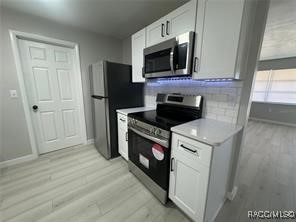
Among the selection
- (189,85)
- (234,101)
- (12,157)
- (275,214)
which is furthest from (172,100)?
(12,157)

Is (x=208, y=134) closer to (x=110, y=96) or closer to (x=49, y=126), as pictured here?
(x=110, y=96)

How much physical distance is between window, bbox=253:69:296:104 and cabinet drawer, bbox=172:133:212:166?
602 centimetres

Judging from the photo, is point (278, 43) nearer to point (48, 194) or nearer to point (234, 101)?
point (234, 101)

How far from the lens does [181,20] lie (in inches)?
57.2

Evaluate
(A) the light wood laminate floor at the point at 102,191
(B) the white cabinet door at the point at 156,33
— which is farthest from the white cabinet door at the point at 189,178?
(B) the white cabinet door at the point at 156,33

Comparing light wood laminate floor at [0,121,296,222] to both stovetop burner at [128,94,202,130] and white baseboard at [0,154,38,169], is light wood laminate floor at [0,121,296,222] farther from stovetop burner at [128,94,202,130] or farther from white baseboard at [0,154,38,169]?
stovetop burner at [128,94,202,130]

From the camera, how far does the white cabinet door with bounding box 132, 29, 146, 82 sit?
6.58 feet

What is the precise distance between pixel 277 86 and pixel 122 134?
6357 millimetres

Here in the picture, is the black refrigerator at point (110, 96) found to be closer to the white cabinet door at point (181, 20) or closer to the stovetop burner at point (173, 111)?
the stovetop burner at point (173, 111)

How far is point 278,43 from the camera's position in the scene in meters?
3.37

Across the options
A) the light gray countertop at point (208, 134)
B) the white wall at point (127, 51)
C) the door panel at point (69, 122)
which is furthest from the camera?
the white wall at point (127, 51)

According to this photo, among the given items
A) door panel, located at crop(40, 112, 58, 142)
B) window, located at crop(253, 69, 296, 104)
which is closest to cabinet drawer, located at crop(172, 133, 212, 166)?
door panel, located at crop(40, 112, 58, 142)

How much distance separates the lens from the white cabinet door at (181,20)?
135 cm

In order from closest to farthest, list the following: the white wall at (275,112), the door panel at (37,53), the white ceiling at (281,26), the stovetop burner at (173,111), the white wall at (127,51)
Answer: the stovetop burner at (173,111)
the white ceiling at (281,26)
the door panel at (37,53)
the white wall at (127,51)
the white wall at (275,112)
